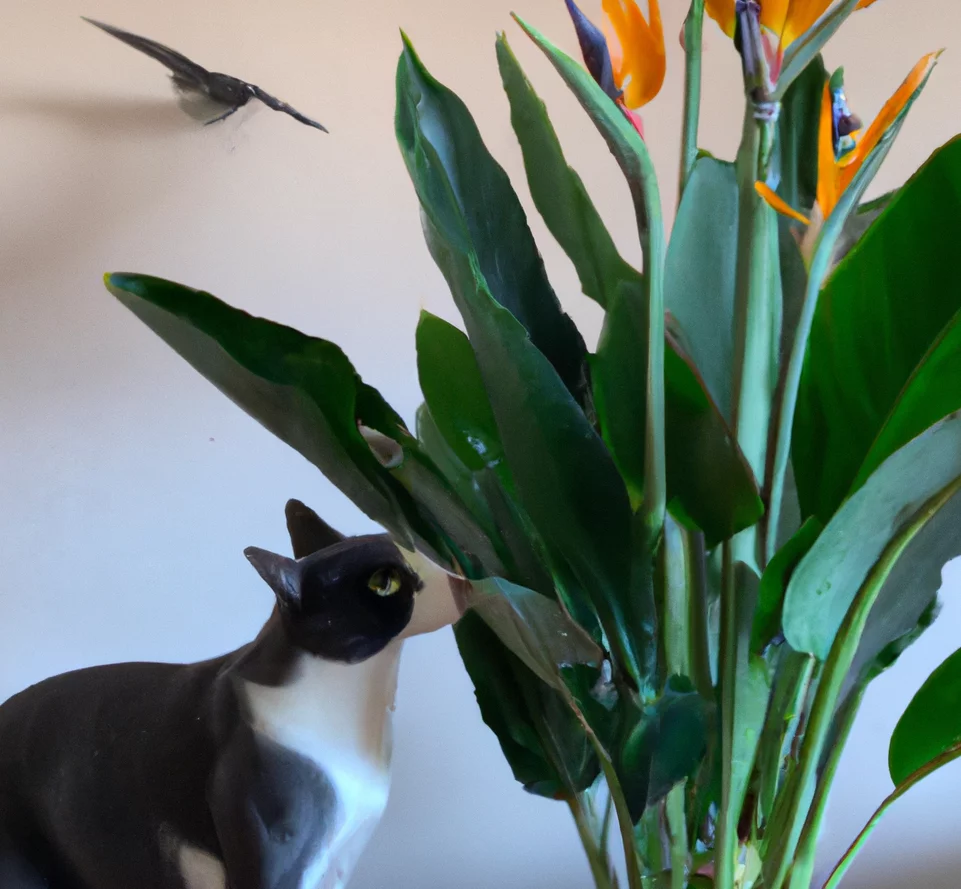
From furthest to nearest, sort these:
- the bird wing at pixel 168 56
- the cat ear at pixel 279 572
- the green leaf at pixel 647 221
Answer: the bird wing at pixel 168 56 < the cat ear at pixel 279 572 < the green leaf at pixel 647 221

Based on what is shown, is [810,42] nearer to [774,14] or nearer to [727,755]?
[774,14]

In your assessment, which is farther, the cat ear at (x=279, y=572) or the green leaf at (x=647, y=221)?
the cat ear at (x=279, y=572)

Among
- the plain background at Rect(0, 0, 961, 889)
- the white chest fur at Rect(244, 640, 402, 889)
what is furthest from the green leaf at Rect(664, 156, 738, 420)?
the plain background at Rect(0, 0, 961, 889)

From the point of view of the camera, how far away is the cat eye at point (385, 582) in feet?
1.48

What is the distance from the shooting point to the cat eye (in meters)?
0.45

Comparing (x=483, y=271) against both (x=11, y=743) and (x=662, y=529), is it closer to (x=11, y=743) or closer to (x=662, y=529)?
(x=662, y=529)

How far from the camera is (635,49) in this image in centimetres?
39

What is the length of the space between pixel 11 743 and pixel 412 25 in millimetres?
654

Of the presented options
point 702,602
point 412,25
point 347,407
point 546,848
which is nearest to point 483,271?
point 347,407

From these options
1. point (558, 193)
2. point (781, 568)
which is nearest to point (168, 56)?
point (558, 193)

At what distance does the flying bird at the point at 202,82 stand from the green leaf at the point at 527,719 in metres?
0.48

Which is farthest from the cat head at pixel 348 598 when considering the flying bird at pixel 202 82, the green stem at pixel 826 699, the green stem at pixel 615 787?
the flying bird at pixel 202 82

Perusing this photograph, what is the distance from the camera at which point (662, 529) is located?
40cm

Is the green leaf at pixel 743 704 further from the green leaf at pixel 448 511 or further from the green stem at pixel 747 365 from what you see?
the green leaf at pixel 448 511
